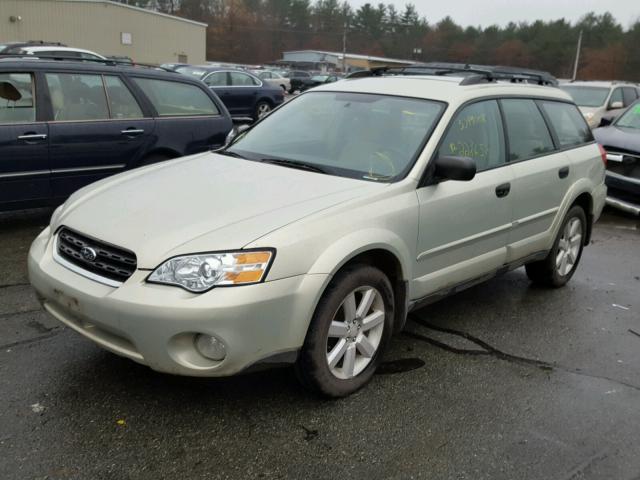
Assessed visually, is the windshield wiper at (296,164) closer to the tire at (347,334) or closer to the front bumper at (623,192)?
the tire at (347,334)

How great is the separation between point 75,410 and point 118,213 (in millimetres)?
987

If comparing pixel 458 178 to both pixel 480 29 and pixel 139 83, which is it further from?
pixel 480 29

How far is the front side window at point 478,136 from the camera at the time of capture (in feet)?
12.5

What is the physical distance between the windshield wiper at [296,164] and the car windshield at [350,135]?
2 centimetres

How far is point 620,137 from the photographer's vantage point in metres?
8.69

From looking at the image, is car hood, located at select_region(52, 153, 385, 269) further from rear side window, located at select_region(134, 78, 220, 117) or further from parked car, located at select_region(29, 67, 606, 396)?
rear side window, located at select_region(134, 78, 220, 117)

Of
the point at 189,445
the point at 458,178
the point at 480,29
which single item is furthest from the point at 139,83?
the point at 480,29

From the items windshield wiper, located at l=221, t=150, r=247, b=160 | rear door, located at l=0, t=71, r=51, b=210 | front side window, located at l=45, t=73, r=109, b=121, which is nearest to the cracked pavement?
windshield wiper, located at l=221, t=150, r=247, b=160

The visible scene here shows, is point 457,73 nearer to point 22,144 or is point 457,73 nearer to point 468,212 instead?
point 468,212

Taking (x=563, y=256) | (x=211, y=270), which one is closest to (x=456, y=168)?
(x=211, y=270)

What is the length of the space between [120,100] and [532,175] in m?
4.20

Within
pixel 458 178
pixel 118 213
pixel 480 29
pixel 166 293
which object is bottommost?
pixel 166 293

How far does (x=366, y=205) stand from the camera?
3.20m

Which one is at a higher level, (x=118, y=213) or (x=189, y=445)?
(x=118, y=213)
